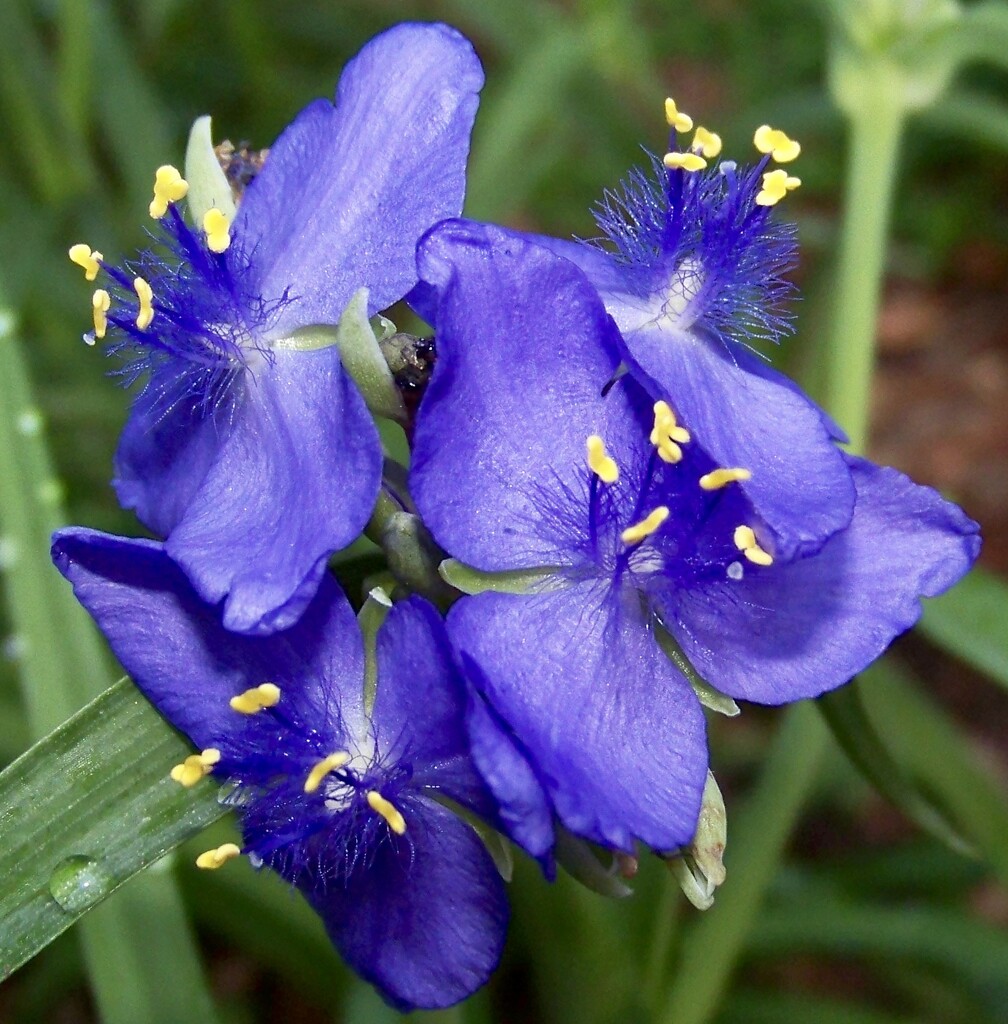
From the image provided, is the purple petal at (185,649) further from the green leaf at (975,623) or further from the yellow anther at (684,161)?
the green leaf at (975,623)

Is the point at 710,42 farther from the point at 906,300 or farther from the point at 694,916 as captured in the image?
the point at 694,916

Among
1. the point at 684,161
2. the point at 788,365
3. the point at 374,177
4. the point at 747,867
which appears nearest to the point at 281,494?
the point at 374,177

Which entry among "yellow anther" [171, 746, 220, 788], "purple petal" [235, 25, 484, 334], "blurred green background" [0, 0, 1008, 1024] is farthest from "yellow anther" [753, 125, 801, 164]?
"yellow anther" [171, 746, 220, 788]

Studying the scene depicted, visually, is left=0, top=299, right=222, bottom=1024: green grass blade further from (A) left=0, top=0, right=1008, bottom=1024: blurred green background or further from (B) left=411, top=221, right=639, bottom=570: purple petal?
(B) left=411, top=221, right=639, bottom=570: purple petal

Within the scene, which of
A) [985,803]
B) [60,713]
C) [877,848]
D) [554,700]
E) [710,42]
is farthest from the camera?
[710,42]

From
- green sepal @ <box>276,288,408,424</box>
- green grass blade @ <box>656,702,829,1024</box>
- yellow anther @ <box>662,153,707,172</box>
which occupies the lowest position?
green grass blade @ <box>656,702,829,1024</box>

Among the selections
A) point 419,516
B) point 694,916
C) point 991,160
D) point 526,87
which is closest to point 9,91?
point 526,87

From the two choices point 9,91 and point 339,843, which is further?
point 9,91
